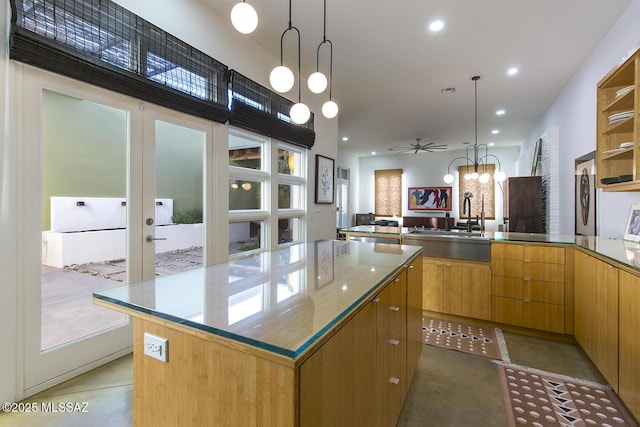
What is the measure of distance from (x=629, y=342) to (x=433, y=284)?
5.47ft

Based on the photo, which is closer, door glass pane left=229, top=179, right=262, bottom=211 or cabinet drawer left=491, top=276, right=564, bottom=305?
cabinet drawer left=491, top=276, right=564, bottom=305

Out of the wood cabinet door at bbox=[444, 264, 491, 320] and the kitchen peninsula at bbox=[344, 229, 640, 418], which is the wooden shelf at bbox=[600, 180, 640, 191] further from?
the wood cabinet door at bbox=[444, 264, 491, 320]

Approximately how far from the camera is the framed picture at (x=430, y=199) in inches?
370

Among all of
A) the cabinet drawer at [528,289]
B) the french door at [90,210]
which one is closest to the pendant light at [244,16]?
the french door at [90,210]

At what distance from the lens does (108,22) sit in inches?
81.8

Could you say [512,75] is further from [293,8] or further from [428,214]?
[428,214]

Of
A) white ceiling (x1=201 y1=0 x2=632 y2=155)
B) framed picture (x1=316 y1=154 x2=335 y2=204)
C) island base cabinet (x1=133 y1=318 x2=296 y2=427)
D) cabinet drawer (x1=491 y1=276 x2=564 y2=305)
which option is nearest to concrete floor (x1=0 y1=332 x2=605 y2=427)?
cabinet drawer (x1=491 y1=276 x2=564 y2=305)

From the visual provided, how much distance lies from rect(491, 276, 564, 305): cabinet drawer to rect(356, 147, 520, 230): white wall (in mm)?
6776

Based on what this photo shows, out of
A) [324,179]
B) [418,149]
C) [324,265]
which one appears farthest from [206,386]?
[418,149]

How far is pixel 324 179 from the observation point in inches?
196

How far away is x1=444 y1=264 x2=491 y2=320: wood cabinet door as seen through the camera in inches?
120

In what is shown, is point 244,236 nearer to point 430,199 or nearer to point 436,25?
point 436,25

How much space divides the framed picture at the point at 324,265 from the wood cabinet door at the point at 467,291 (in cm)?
161

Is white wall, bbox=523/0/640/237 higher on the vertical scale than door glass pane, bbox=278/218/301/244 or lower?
higher
